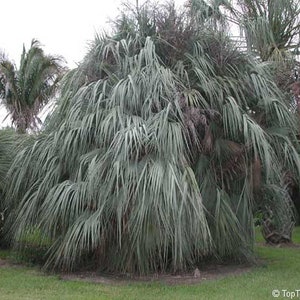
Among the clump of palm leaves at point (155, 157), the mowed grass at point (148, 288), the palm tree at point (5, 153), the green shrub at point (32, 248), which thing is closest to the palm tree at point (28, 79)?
the palm tree at point (5, 153)

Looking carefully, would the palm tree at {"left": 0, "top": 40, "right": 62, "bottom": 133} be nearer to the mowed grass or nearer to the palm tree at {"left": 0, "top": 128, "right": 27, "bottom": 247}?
the palm tree at {"left": 0, "top": 128, "right": 27, "bottom": 247}

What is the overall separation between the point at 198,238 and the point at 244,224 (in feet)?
5.07

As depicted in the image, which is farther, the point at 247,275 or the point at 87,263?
the point at 87,263

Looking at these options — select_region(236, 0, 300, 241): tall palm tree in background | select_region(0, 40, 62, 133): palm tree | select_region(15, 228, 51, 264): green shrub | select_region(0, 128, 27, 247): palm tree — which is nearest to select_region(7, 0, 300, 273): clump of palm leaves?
select_region(15, 228, 51, 264): green shrub

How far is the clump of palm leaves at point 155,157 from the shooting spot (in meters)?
8.12

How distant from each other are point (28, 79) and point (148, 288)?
13.3 m

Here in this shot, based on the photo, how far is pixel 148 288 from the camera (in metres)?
7.74

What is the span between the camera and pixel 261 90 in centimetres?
991

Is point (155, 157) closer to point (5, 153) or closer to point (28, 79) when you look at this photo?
point (5, 153)

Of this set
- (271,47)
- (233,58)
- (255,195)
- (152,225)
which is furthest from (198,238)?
(271,47)

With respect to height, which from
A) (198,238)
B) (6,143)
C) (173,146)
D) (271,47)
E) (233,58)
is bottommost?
(198,238)

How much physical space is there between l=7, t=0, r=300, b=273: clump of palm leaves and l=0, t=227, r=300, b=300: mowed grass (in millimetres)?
566

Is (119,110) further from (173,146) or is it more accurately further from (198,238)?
(198,238)

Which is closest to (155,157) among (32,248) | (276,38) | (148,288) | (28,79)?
(148,288)
